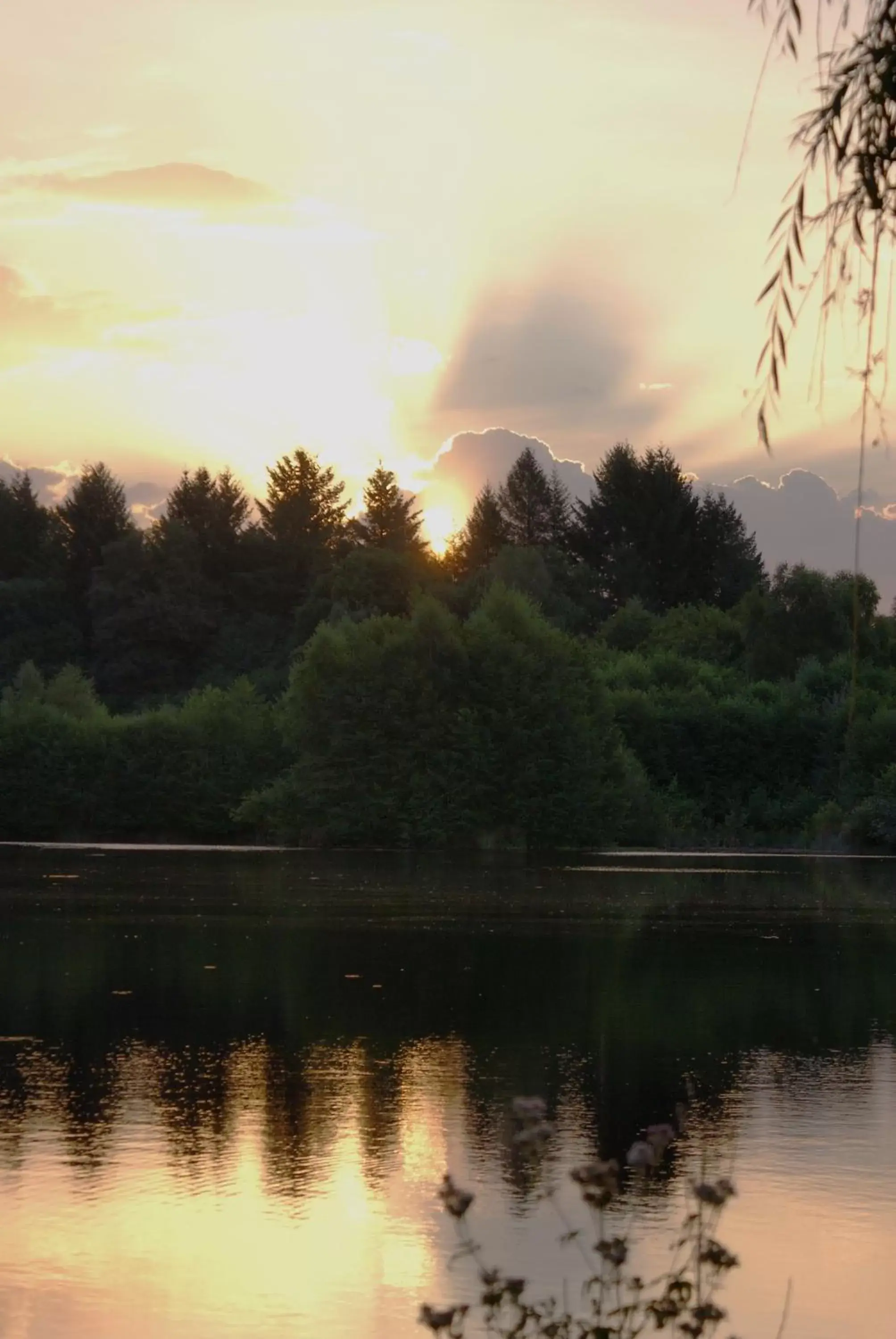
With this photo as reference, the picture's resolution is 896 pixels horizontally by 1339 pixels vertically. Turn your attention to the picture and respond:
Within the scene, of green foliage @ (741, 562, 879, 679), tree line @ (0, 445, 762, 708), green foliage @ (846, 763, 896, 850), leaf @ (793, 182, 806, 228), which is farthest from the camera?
tree line @ (0, 445, 762, 708)

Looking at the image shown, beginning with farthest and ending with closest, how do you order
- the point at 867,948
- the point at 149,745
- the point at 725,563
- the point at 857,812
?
the point at 725,563 → the point at 149,745 → the point at 857,812 → the point at 867,948

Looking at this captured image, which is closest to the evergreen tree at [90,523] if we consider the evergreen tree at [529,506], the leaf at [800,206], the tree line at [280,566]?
the tree line at [280,566]

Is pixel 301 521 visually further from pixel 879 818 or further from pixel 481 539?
pixel 879 818

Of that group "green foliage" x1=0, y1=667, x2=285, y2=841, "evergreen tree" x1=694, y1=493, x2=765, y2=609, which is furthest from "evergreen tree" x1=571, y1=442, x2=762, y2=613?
"green foliage" x1=0, y1=667, x2=285, y2=841

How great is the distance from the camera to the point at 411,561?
102562 millimetres

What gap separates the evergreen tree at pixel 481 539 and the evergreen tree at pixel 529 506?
620 mm

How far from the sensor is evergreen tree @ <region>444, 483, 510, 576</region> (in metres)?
127

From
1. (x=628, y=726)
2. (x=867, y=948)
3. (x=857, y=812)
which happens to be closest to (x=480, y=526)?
(x=628, y=726)

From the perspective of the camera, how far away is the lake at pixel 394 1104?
9.73 metres

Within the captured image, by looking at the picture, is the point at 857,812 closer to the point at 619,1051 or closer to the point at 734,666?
the point at 734,666

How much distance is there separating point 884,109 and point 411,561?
95421 millimetres

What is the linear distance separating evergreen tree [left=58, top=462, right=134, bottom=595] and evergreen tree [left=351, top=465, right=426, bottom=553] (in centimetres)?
1265

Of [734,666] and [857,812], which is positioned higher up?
[734,666]

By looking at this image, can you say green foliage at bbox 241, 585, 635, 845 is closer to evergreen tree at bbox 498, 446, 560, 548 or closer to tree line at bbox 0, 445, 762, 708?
tree line at bbox 0, 445, 762, 708
